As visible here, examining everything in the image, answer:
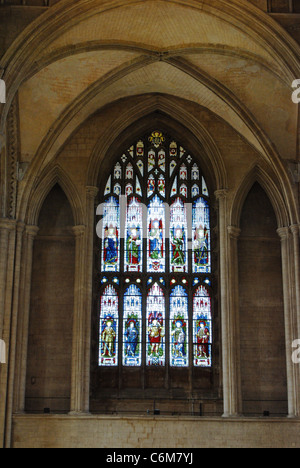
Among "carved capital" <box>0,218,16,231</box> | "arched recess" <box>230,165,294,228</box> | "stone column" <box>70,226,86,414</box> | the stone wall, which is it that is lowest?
the stone wall

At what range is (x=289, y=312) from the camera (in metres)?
18.5

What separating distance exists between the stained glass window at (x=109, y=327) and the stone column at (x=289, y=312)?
13.7 feet

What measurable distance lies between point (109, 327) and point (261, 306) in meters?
3.80

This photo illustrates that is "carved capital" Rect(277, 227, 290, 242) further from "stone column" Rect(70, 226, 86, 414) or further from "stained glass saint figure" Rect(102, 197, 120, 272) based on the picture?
"stone column" Rect(70, 226, 86, 414)

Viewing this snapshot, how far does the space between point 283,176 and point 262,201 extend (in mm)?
1418

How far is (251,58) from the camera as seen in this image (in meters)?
17.1

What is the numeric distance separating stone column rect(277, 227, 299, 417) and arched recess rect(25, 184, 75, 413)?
5162 millimetres

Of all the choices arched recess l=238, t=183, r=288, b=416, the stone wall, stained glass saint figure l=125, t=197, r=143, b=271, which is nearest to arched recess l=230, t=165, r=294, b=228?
arched recess l=238, t=183, r=288, b=416

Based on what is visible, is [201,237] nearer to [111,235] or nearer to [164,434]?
[111,235]

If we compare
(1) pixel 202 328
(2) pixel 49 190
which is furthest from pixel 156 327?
(2) pixel 49 190

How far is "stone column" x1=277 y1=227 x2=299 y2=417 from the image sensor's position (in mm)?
17891

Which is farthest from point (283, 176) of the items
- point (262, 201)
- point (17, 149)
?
point (17, 149)

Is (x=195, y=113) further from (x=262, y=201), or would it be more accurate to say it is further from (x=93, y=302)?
(x=93, y=302)

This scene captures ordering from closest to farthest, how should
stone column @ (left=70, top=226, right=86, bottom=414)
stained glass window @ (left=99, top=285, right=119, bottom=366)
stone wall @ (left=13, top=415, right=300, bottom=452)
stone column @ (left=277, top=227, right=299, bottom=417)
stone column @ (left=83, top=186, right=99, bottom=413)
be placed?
stone wall @ (left=13, top=415, right=300, bottom=452)
stone column @ (left=277, top=227, right=299, bottom=417)
stone column @ (left=70, top=226, right=86, bottom=414)
stone column @ (left=83, top=186, right=99, bottom=413)
stained glass window @ (left=99, top=285, right=119, bottom=366)
